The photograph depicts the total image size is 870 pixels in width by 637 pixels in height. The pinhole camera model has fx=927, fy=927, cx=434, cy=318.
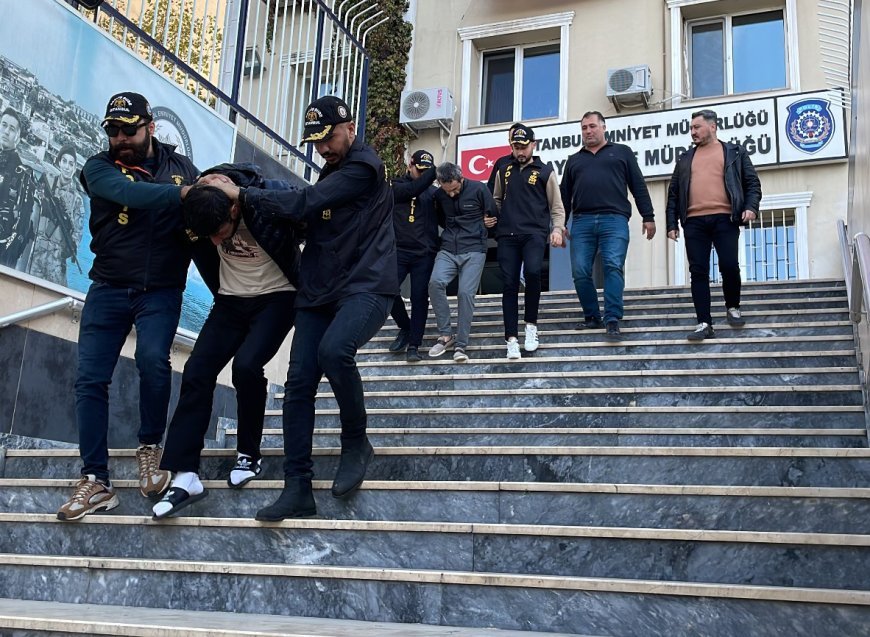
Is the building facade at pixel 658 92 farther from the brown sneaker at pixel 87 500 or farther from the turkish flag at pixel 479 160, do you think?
the brown sneaker at pixel 87 500

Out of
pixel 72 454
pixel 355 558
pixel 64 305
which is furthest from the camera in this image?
pixel 64 305

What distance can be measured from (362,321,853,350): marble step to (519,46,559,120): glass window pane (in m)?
6.54

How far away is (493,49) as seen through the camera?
14.0m

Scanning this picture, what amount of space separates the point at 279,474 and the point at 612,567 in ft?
5.74

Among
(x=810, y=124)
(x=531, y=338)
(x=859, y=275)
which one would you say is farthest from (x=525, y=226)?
(x=810, y=124)

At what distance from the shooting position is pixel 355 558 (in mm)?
3506

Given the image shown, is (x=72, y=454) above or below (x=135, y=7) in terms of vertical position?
below

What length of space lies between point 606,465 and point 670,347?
101 inches

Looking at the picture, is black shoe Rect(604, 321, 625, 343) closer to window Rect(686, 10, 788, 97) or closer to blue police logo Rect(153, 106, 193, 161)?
blue police logo Rect(153, 106, 193, 161)

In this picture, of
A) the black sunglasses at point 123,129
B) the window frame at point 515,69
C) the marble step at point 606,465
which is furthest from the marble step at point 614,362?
the window frame at point 515,69

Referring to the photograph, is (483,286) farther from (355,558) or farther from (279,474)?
(355,558)

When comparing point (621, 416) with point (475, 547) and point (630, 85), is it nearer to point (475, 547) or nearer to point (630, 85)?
point (475, 547)

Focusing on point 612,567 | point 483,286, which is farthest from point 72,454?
point 483,286

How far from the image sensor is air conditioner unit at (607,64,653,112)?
1212cm
